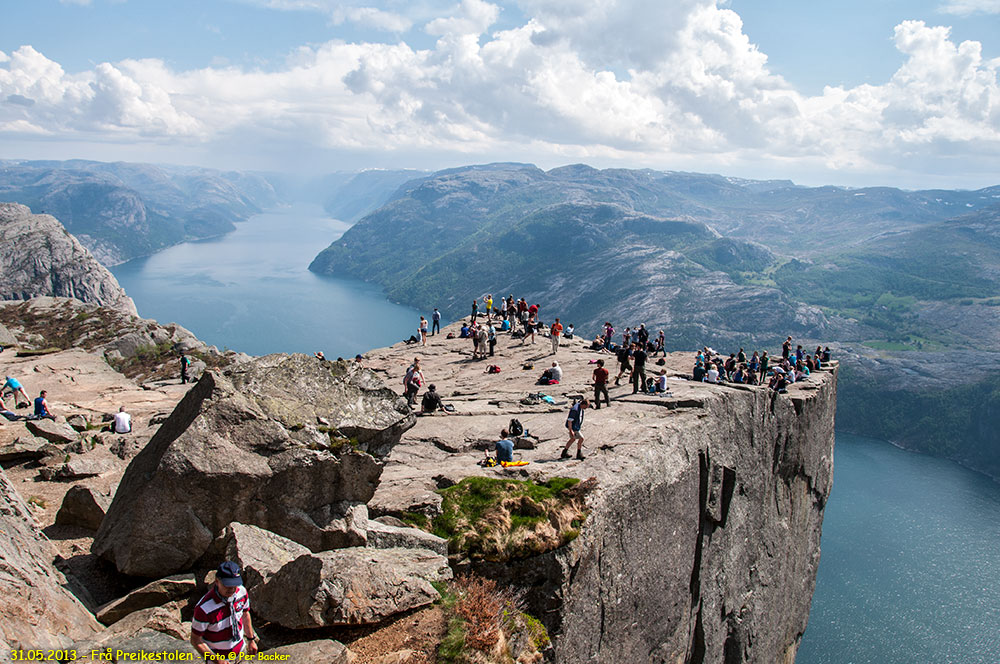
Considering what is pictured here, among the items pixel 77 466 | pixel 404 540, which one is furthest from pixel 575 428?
pixel 77 466

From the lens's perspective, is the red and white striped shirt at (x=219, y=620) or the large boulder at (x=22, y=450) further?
the large boulder at (x=22, y=450)

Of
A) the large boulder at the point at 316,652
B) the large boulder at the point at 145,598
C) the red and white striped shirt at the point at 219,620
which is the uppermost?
the red and white striped shirt at the point at 219,620

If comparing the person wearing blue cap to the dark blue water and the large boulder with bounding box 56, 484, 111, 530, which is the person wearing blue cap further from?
the dark blue water

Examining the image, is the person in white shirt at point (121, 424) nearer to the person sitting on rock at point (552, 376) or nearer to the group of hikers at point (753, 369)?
the person sitting on rock at point (552, 376)

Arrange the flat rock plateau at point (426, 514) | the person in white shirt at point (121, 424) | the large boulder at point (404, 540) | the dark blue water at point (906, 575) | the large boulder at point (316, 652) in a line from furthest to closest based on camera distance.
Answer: the dark blue water at point (906, 575) < the person in white shirt at point (121, 424) < the large boulder at point (404, 540) < the flat rock plateau at point (426, 514) < the large boulder at point (316, 652)

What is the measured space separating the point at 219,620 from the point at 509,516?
8.64 metres

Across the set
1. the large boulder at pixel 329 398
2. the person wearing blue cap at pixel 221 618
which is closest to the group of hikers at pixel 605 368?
the large boulder at pixel 329 398

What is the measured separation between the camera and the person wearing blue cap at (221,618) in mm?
8461

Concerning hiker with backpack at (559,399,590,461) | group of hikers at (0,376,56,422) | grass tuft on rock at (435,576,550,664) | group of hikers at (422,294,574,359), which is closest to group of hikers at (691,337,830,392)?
group of hikers at (422,294,574,359)

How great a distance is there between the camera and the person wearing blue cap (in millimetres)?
8461

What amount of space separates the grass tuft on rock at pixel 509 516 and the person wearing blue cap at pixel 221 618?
21.3ft

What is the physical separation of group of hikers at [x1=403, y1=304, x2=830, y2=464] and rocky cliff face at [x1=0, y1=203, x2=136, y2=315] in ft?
327

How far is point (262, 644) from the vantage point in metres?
10.4

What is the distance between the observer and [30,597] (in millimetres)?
9219
